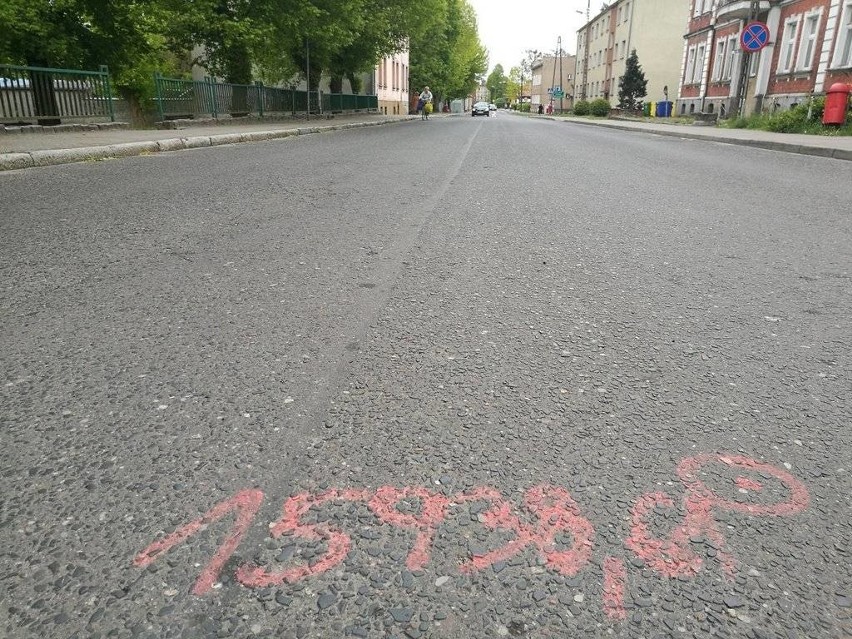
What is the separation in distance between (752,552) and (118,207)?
5.78 meters

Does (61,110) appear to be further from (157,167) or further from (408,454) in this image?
(408,454)

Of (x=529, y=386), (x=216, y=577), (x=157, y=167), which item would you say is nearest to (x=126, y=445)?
(x=216, y=577)

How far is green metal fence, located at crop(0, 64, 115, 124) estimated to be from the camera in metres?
13.3

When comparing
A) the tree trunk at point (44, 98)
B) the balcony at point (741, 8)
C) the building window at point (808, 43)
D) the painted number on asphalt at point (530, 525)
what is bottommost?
the painted number on asphalt at point (530, 525)

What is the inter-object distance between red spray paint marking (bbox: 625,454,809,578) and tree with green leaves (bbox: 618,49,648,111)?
50206 millimetres

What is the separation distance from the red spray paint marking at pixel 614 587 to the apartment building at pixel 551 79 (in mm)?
94401

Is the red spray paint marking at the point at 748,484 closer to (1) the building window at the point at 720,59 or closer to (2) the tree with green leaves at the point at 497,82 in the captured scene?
(1) the building window at the point at 720,59

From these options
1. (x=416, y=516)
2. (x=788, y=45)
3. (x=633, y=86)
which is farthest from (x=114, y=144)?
(x=633, y=86)

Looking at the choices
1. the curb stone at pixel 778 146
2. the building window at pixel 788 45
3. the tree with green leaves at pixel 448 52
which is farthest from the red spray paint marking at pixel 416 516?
the tree with green leaves at pixel 448 52

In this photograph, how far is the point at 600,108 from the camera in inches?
1839

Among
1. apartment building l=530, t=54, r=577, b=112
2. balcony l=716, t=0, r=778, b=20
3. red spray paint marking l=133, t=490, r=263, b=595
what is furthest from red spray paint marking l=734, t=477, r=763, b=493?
apartment building l=530, t=54, r=577, b=112

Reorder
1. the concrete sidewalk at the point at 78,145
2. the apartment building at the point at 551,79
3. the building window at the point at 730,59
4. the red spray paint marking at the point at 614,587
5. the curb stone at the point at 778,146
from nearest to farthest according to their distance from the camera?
1. the red spray paint marking at the point at 614,587
2. the concrete sidewalk at the point at 78,145
3. the curb stone at the point at 778,146
4. the building window at the point at 730,59
5. the apartment building at the point at 551,79

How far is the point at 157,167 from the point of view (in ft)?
29.1

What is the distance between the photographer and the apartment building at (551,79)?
93.6 metres
